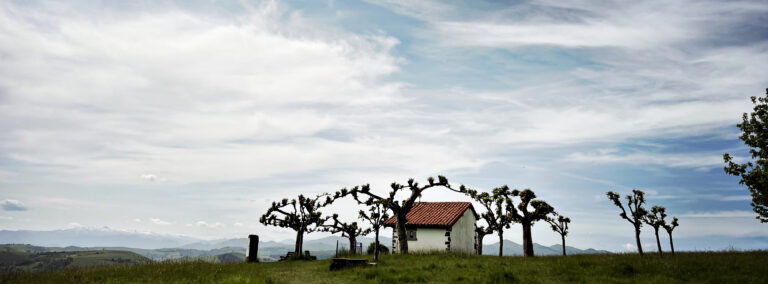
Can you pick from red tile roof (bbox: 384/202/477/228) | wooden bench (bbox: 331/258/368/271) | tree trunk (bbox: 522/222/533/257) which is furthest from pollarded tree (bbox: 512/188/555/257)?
wooden bench (bbox: 331/258/368/271)

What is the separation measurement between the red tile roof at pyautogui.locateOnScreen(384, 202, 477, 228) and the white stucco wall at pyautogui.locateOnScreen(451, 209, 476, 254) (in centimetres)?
86

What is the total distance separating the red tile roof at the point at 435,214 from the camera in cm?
4281

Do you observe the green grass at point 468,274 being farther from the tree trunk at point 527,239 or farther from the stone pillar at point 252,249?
the tree trunk at point 527,239

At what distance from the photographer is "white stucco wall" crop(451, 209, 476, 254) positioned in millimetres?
43156

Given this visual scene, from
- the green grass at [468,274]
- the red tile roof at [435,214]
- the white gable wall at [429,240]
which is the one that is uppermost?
the red tile roof at [435,214]

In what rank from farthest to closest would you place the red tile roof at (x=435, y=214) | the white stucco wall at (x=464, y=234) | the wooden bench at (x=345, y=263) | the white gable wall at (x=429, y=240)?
the white stucco wall at (x=464, y=234) < the red tile roof at (x=435, y=214) < the white gable wall at (x=429, y=240) < the wooden bench at (x=345, y=263)

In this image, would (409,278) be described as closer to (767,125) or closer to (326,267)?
(326,267)

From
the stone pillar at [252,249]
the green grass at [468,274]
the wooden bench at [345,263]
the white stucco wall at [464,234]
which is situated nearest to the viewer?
the green grass at [468,274]

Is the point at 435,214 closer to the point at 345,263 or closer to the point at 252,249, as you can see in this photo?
the point at 252,249

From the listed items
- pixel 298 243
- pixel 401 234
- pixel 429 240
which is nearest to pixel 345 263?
pixel 401 234

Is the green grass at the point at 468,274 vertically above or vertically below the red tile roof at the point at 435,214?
below

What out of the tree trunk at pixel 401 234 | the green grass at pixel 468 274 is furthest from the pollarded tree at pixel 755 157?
the tree trunk at pixel 401 234

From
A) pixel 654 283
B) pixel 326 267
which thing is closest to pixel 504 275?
pixel 654 283

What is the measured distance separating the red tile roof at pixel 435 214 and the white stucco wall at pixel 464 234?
34.0 inches
